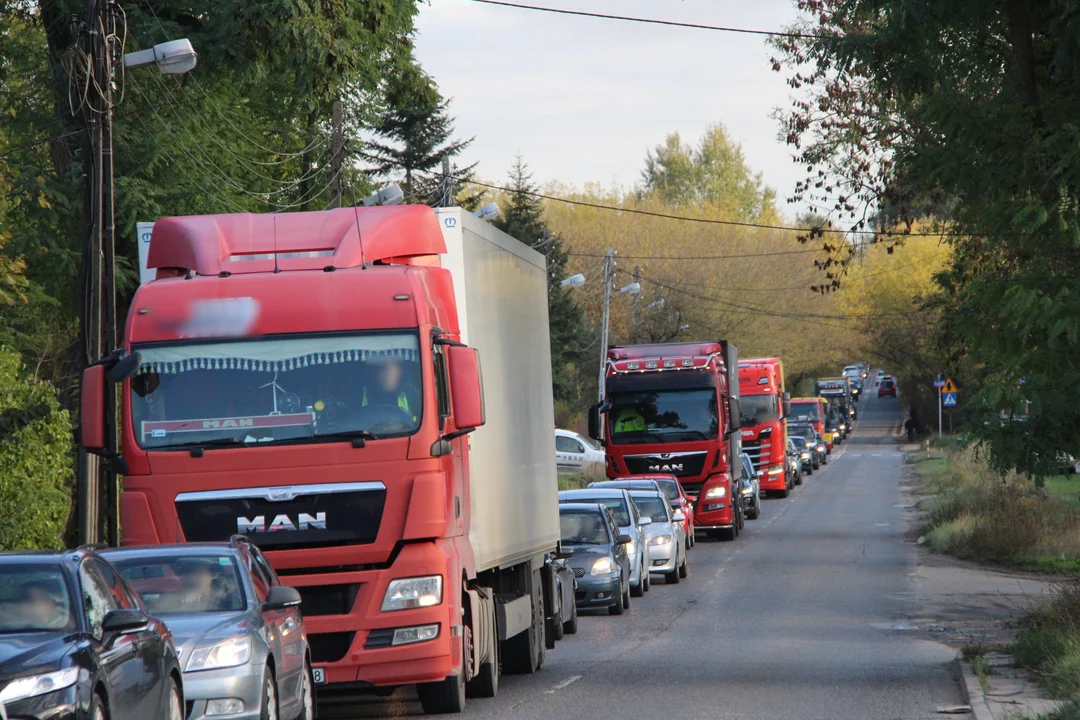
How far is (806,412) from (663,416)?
1634 inches

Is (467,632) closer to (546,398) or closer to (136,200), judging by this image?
(546,398)

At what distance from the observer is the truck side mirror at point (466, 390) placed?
1175 cm

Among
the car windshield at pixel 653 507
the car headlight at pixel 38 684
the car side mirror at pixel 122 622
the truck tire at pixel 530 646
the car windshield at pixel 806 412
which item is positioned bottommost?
the truck tire at pixel 530 646

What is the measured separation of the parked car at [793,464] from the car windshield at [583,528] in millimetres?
33789

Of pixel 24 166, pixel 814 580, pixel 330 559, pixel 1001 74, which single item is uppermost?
pixel 24 166

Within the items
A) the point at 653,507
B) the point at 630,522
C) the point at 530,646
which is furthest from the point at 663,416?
the point at 530,646

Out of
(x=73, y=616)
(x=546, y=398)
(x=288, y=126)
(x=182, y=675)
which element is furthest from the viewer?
(x=288, y=126)

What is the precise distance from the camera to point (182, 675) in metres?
10.1

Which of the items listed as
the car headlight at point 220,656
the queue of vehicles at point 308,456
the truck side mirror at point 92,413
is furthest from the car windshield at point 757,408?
the car headlight at point 220,656

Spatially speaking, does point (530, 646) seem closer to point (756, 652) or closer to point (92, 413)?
point (756, 652)

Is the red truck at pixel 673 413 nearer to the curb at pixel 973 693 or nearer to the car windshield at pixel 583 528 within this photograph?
the car windshield at pixel 583 528

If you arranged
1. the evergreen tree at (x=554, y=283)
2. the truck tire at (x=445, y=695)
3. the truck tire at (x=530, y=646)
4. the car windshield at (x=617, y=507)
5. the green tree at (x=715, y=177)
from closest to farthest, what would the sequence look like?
the truck tire at (x=445, y=695), the truck tire at (x=530, y=646), the car windshield at (x=617, y=507), the evergreen tree at (x=554, y=283), the green tree at (x=715, y=177)

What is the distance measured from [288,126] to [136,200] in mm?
9500

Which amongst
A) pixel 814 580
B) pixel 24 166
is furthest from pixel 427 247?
pixel 24 166
